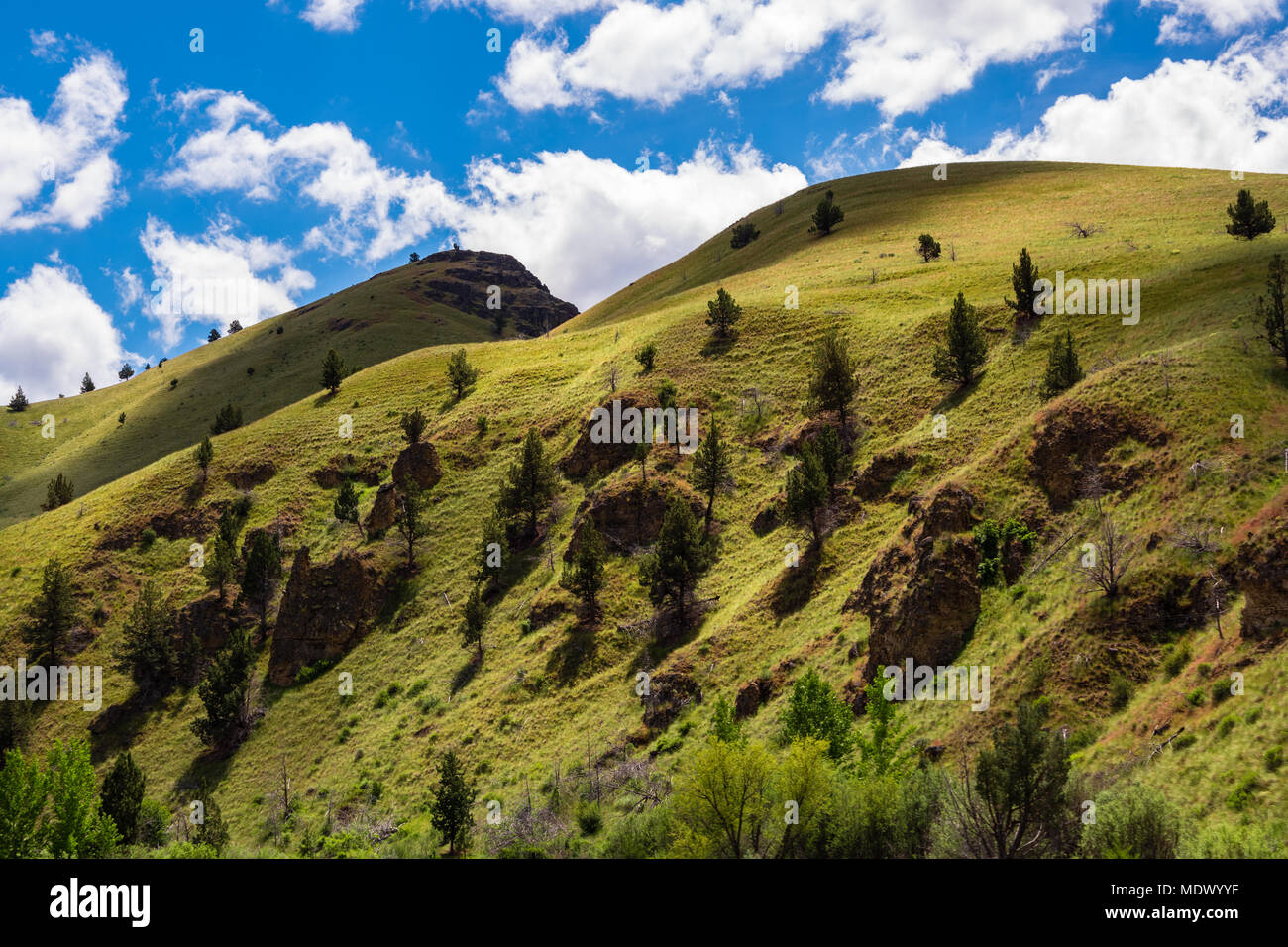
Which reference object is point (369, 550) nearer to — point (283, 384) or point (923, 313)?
point (923, 313)

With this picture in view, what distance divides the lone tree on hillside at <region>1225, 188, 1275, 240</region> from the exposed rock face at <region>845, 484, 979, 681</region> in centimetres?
4237

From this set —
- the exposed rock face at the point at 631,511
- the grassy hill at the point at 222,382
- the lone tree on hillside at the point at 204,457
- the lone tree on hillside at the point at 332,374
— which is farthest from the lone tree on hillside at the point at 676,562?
the grassy hill at the point at 222,382

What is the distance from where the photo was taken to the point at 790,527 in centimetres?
4344

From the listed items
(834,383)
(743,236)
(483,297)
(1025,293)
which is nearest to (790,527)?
(834,383)

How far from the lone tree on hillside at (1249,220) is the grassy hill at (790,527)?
5.09 ft

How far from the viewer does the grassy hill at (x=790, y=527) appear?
24.0 meters

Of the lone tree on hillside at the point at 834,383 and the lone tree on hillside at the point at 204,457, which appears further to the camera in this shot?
the lone tree on hillside at the point at 204,457

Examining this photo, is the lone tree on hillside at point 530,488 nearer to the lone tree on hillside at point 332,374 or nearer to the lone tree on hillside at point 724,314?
the lone tree on hillside at point 724,314

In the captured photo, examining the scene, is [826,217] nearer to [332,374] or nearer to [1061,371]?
[332,374]

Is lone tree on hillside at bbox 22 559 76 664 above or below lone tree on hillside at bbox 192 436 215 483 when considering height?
below

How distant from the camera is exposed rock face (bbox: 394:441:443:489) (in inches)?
2398

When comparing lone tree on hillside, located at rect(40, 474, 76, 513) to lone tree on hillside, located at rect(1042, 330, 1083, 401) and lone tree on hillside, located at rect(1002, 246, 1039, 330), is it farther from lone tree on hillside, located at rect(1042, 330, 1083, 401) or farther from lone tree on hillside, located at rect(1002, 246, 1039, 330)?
lone tree on hillside, located at rect(1002, 246, 1039, 330)

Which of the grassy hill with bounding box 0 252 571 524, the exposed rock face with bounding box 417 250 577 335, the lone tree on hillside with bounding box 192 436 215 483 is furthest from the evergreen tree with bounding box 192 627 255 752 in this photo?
the exposed rock face with bounding box 417 250 577 335
